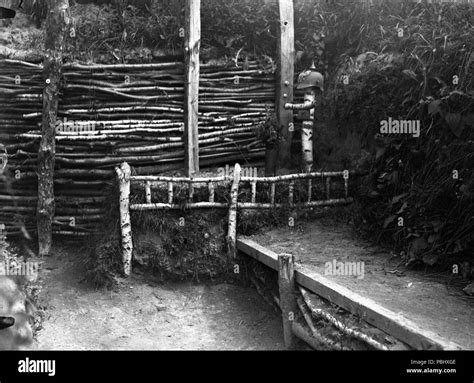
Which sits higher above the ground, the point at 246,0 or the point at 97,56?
the point at 246,0

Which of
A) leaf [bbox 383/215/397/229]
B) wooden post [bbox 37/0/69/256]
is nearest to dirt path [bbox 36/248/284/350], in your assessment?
wooden post [bbox 37/0/69/256]

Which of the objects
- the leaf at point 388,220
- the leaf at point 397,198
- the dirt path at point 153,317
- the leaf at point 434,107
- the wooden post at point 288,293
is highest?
the leaf at point 434,107

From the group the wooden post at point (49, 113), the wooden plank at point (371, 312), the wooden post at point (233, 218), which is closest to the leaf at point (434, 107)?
the wooden plank at point (371, 312)

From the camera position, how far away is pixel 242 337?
5.21m

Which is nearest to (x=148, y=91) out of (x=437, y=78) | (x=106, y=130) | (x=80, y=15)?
(x=106, y=130)

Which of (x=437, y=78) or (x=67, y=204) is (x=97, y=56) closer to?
(x=67, y=204)

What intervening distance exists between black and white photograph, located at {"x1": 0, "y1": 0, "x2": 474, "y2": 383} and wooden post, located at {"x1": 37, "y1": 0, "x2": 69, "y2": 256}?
0.02 m

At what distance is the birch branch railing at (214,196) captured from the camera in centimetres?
588

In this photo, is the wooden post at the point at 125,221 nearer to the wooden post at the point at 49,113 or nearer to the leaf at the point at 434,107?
the wooden post at the point at 49,113

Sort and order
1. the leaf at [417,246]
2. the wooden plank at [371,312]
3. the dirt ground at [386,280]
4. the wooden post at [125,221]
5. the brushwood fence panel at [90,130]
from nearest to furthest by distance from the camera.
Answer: the wooden plank at [371,312] < the dirt ground at [386,280] < the leaf at [417,246] < the wooden post at [125,221] < the brushwood fence panel at [90,130]

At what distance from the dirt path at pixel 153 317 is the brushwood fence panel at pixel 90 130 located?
0.88m

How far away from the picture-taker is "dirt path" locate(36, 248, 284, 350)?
5.02m

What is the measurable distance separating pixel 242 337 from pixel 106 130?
2902 mm

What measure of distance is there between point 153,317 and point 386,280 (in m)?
2.26
